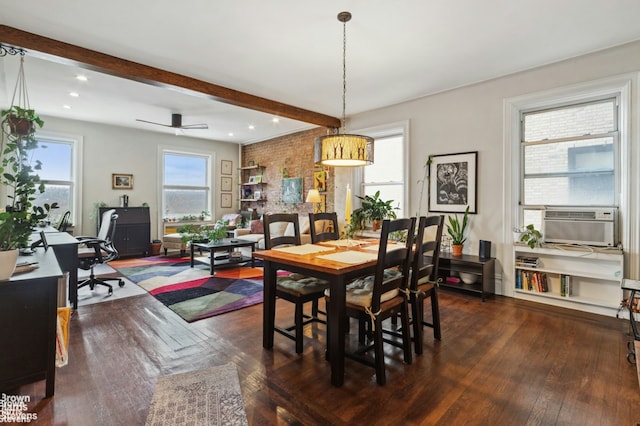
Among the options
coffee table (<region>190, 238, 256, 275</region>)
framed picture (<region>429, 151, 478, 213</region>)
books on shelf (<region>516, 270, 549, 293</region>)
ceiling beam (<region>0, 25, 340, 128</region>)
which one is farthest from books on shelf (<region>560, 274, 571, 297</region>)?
coffee table (<region>190, 238, 256, 275</region>)

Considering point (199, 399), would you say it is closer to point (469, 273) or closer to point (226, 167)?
point (469, 273)

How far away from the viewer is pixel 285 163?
23.8ft

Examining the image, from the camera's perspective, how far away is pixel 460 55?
11.2 feet

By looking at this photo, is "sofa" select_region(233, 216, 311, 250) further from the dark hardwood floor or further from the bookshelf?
the bookshelf

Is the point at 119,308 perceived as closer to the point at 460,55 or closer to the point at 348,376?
the point at 348,376

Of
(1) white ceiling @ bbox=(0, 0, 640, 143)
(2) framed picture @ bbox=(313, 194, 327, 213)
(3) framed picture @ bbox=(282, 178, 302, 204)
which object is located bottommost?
(2) framed picture @ bbox=(313, 194, 327, 213)

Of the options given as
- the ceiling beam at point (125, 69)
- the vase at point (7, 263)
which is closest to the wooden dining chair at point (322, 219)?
the vase at point (7, 263)

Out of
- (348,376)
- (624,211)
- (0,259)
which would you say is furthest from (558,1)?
(0,259)

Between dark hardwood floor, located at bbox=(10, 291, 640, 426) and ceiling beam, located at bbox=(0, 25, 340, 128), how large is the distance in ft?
8.57

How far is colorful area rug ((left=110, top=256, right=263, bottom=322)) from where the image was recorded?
345cm

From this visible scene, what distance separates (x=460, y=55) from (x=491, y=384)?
10.4 feet

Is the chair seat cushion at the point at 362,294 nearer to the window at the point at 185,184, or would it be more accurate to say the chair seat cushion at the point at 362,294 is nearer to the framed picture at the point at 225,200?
the window at the point at 185,184

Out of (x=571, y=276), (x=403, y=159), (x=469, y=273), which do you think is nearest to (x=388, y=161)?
(x=403, y=159)

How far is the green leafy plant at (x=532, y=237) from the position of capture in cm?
360
